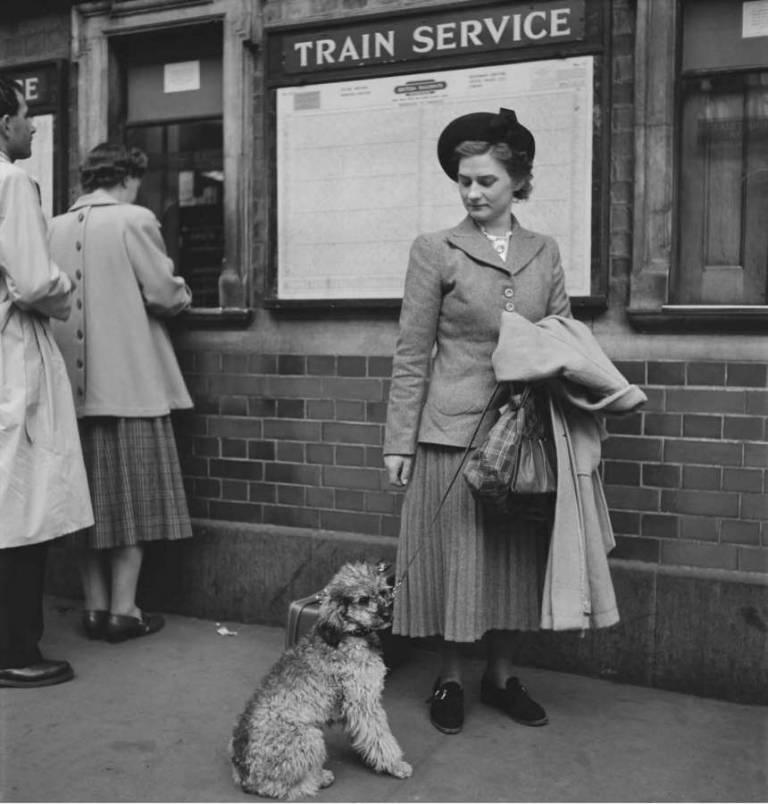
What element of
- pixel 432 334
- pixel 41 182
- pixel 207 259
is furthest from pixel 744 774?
pixel 41 182

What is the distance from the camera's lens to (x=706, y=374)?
462 centimetres

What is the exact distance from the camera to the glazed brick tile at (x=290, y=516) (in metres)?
5.56

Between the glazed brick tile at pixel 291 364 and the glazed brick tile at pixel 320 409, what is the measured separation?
0.17m

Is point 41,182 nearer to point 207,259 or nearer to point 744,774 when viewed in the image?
point 207,259

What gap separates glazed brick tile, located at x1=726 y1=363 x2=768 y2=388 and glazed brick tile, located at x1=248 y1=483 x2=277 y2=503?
2.37 metres

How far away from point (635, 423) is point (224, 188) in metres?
2.52

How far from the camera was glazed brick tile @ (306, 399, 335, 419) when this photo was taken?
5.50 meters

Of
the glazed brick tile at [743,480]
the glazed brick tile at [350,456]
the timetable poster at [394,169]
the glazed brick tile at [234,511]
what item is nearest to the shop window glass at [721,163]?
the timetable poster at [394,169]

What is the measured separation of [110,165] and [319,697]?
9.76 feet

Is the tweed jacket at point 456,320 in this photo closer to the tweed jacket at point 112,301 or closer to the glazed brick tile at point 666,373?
the glazed brick tile at point 666,373

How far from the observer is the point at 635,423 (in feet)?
15.7

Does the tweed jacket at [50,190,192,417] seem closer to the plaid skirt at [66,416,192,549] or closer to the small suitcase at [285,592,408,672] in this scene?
the plaid skirt at [66,416,192,549]

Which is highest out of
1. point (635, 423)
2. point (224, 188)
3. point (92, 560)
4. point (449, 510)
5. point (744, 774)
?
point (224, 188)

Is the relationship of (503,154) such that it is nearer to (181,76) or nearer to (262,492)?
(262,492)
